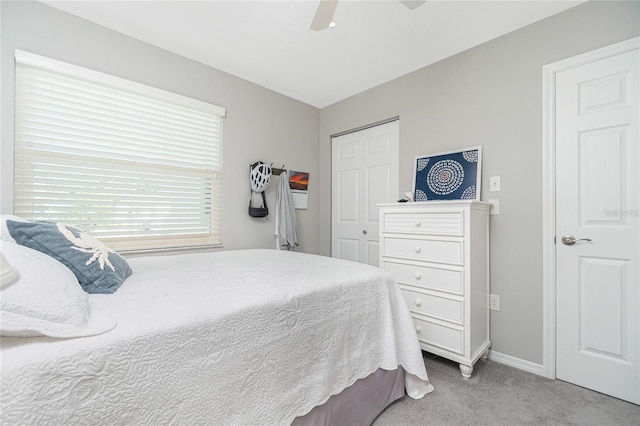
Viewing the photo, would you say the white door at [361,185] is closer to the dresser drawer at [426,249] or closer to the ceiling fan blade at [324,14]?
the dresser drawer at [426,249]

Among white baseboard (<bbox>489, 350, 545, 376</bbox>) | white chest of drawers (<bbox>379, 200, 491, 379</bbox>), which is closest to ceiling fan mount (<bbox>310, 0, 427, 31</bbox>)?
white chest of drawers (<bbox>379, 200, 491, 379</bbox>)

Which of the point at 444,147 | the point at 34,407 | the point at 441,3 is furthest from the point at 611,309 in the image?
the point at 34,407

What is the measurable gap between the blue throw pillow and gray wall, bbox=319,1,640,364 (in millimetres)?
2516

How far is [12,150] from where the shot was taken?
70.7 inches

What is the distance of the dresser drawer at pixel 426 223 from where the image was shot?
1.92 metres

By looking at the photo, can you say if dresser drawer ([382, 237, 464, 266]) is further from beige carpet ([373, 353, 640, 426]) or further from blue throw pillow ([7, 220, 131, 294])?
blue throw pillow ([7, 220, 131, 294])

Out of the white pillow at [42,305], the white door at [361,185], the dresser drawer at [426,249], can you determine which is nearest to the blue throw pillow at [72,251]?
the white pillow at [42,305]

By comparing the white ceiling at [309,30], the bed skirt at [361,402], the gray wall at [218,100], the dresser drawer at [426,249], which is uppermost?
the white ceiling at [309,30]

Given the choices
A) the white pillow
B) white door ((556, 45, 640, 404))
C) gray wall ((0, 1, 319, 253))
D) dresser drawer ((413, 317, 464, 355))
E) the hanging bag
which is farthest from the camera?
the hanging bag

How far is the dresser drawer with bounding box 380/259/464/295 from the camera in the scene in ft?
6.28

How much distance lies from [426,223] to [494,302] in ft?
2.84

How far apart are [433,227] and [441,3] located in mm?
1537

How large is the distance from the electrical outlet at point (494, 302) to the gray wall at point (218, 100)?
2.08 m

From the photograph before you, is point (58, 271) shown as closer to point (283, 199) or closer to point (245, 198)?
point (245, 198)
